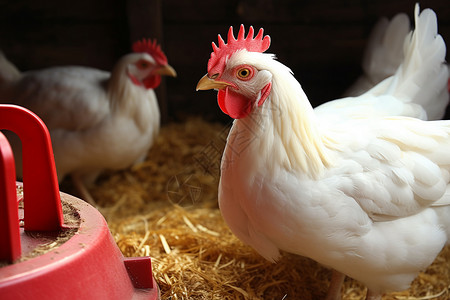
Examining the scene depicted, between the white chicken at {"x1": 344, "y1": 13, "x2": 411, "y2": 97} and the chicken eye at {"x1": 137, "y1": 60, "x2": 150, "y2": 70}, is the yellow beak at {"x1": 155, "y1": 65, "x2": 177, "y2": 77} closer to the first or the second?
the chicken eye at {"x1": 137, "y1": 60, "x2": 150, "y2": 70}

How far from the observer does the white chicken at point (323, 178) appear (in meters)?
1.55

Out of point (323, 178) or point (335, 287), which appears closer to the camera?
point (323, 178)

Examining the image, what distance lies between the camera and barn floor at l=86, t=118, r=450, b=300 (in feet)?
6.01

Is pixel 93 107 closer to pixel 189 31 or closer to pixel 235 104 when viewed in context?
pixel 189 31

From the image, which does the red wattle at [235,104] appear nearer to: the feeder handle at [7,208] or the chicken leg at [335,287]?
the feeder handle at [7,208]

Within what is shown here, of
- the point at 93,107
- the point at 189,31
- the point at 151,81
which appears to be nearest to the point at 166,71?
the point at 151,81

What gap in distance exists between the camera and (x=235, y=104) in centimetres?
158

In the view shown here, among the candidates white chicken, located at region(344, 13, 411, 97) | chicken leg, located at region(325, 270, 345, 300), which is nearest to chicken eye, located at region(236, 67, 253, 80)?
chicken leg, located at region(325, 270, 345, 300)

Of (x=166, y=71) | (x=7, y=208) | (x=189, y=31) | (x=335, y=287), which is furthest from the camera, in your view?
(x=189, y=31)

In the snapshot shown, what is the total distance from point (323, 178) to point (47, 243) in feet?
2.87

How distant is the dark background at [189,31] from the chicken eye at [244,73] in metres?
Result: 1.67

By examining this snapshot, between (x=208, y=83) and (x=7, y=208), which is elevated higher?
(x=208, y=83)

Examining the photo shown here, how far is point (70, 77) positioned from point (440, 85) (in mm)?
2004

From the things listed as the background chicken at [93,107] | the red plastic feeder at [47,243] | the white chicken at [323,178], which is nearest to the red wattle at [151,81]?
the background chicken at [93,107]
